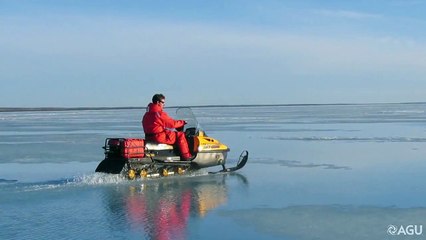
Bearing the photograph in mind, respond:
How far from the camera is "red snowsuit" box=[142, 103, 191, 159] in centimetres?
890

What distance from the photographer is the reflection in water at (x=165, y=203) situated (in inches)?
215

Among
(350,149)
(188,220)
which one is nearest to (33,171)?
(188,220)

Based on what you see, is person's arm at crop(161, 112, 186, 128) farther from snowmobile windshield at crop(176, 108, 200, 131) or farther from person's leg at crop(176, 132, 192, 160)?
snowmobile windshield at crop(176, 108, 200, 131)

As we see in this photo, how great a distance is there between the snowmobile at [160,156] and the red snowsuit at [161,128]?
0.10m

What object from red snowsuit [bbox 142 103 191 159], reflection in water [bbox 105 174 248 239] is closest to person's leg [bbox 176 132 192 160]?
red snowsuit [bbox 142 103 191 159]

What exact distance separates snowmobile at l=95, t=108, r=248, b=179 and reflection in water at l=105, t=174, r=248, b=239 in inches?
9.7

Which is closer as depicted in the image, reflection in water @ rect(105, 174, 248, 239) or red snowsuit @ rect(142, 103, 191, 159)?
reflection in water @ rect(105, 174, 248, 239)

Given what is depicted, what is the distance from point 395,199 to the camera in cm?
681

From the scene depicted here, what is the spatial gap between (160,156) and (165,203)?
2347 mm

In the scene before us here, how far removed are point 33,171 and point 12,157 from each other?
2611mm

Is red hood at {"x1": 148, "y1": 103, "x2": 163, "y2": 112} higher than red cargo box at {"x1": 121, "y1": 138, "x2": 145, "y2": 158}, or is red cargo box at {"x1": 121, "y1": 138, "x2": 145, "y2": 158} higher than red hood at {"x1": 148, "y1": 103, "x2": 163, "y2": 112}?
red hood at {"x1": 148, "y1": 103, "x2": 163, "y2": 112}

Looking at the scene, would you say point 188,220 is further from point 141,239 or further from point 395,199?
point 395,199

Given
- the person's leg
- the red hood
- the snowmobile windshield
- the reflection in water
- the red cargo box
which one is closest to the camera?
the reflection in water

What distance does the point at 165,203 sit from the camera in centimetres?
677
